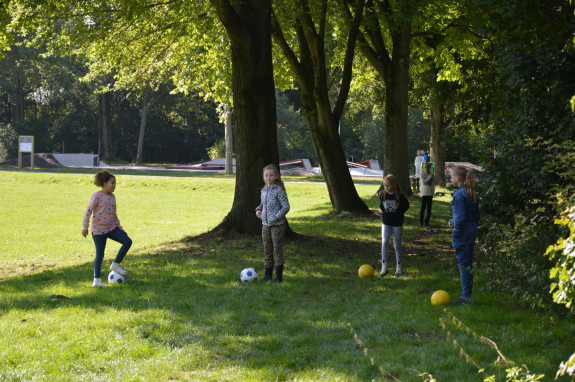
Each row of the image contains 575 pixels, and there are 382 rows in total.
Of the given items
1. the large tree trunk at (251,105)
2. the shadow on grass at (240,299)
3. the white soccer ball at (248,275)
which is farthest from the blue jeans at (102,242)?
the large tree trunk at (251,105)

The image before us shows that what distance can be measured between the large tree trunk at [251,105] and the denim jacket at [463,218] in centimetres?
547

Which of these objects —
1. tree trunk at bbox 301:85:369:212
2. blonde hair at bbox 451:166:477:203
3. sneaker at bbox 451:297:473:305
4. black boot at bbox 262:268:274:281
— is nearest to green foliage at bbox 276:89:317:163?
tree trunk at bbox 301:85:369:212

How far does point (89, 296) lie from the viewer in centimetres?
801

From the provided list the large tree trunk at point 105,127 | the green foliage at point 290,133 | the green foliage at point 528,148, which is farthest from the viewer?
the large tree trunk at point 105,127

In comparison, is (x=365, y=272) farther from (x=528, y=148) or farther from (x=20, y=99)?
(x=20, y=99)

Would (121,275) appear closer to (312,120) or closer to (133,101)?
(312,120)

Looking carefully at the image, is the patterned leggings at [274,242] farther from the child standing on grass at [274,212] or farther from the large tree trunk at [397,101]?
the large tree trunk at [397,101]

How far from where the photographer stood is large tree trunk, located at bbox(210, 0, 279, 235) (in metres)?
12.1

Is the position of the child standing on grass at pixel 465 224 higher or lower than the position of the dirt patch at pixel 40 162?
lower

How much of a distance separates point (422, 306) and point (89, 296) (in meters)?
4.28

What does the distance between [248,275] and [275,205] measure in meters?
1.11

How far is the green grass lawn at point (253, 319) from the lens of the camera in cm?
528

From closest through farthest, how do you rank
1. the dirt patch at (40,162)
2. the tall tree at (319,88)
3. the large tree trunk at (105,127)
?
the tall tree at (319,88) → the dirt patch at (40,162) → the large tree trunk at (105,127)

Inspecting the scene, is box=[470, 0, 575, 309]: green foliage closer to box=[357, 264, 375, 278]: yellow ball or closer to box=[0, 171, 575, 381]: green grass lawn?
box=[0, 171, 575, 381]: green grass lawn
